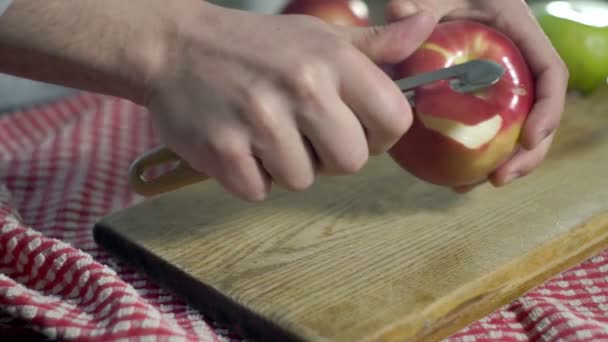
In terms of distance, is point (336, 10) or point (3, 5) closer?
point (3, 5)

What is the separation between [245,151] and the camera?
62 centimetres

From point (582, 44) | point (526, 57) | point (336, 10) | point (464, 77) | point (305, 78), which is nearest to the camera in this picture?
point (305, 78)

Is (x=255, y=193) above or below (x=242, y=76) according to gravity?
below

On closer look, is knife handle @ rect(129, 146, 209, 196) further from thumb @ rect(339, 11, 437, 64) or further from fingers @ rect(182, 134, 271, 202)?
thumb @ rect(339, 11, 437, 64)

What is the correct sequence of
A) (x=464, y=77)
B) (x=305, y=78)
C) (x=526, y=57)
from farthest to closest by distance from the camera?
(x=526, y=57)
(x=464, y=77)
(x=305, y=78)

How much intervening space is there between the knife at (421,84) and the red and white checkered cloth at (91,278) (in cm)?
10

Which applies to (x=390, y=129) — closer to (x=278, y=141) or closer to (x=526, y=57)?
(x=278, y=141)

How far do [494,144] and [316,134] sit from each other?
22 centimetres

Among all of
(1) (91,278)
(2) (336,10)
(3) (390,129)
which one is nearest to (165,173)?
(1) (91,278)

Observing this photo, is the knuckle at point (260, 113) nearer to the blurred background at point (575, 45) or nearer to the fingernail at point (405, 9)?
the fingernail at point (405, 9)

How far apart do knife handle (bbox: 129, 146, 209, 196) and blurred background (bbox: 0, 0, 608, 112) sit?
0.44 metres

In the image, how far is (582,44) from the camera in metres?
1.17

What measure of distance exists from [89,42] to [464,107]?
0.35m

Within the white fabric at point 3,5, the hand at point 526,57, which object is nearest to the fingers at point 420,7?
the hand at point 526,57
